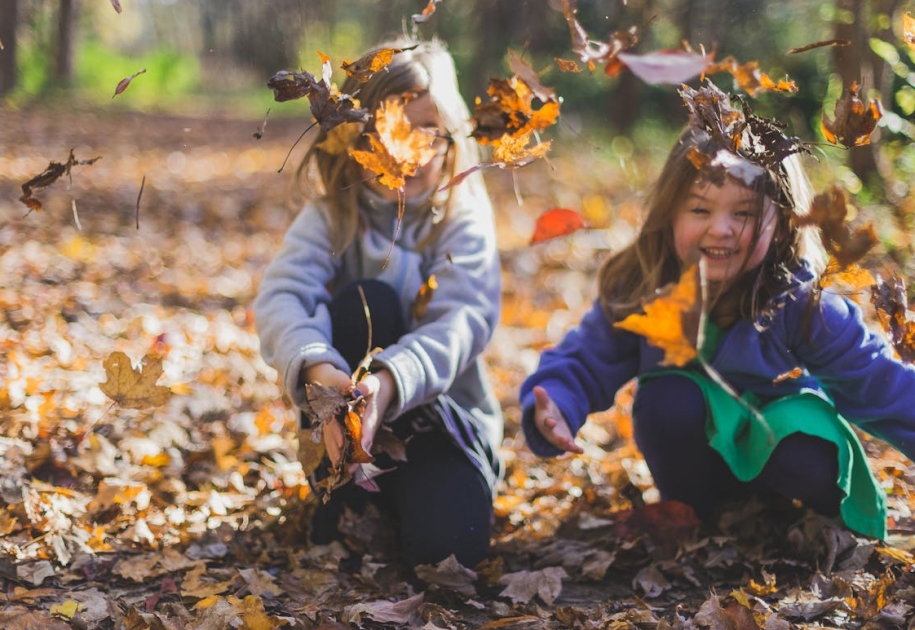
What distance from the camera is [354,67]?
171cm

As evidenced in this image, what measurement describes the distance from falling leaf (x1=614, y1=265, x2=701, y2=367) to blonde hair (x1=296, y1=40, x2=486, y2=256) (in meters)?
0.83

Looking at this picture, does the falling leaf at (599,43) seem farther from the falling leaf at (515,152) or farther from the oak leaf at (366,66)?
the oak leaf at (366,66)

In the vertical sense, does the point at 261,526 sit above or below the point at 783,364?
below

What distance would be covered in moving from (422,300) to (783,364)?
873mm

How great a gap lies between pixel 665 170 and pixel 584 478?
1.08 m

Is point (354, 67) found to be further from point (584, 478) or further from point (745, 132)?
point (584, 478)

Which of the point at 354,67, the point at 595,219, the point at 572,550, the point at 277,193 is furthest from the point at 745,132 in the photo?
the point at 277,193

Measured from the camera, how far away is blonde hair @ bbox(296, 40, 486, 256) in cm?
218

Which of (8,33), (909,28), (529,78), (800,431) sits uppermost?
(8,33)

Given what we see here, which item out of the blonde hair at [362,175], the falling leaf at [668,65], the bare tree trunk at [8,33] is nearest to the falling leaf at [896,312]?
the falling leaf at [668,65]

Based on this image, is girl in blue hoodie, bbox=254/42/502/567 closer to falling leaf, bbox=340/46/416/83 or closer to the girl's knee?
falling leaf, bbox=340/46/416/83

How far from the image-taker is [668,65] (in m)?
1.50

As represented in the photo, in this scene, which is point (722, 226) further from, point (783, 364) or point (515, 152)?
point (515, 152)

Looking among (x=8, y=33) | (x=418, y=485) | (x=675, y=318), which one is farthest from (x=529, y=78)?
(x=8, y=33)
